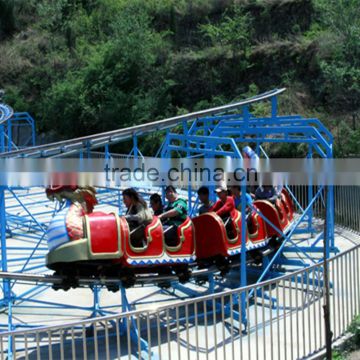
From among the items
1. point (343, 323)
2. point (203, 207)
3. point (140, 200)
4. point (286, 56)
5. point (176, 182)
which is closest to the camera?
point (343, 323)

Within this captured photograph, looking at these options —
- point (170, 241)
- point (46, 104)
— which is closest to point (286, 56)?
point (46, 104)

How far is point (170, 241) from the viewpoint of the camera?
21.3 ft

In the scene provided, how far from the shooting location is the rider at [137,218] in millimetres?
6141

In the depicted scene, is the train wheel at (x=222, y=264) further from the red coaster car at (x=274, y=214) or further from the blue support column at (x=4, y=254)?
the blue support column at (x=4, y=254)

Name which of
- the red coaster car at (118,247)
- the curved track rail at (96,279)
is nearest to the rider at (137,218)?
the red coaster car at (118,247)

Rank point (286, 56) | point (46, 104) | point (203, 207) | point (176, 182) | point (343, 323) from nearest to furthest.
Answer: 1. point (343, 323)
2. point (203, 207)
3. point (176, 182)
4. point (286, 56)
5. point (46, 104)

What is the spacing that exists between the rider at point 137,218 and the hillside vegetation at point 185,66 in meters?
11.9

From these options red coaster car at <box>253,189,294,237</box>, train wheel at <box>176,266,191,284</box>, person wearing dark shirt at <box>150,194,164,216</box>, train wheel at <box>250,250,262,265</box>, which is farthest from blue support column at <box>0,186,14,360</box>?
red coaster car at <box>253,189,294,237</box>

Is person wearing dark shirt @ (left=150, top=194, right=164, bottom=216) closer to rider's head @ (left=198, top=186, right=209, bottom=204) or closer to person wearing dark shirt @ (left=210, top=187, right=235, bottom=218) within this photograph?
rider's head @ (left=198, top=186, right=209, bottom=204)

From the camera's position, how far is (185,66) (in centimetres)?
2488

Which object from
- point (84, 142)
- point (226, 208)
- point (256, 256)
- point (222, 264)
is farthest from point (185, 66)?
point (84, 142)

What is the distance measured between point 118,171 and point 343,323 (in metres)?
3.93

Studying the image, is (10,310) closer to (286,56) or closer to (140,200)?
(140,200)

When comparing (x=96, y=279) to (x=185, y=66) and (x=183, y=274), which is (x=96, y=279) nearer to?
(x=183, y=274)
